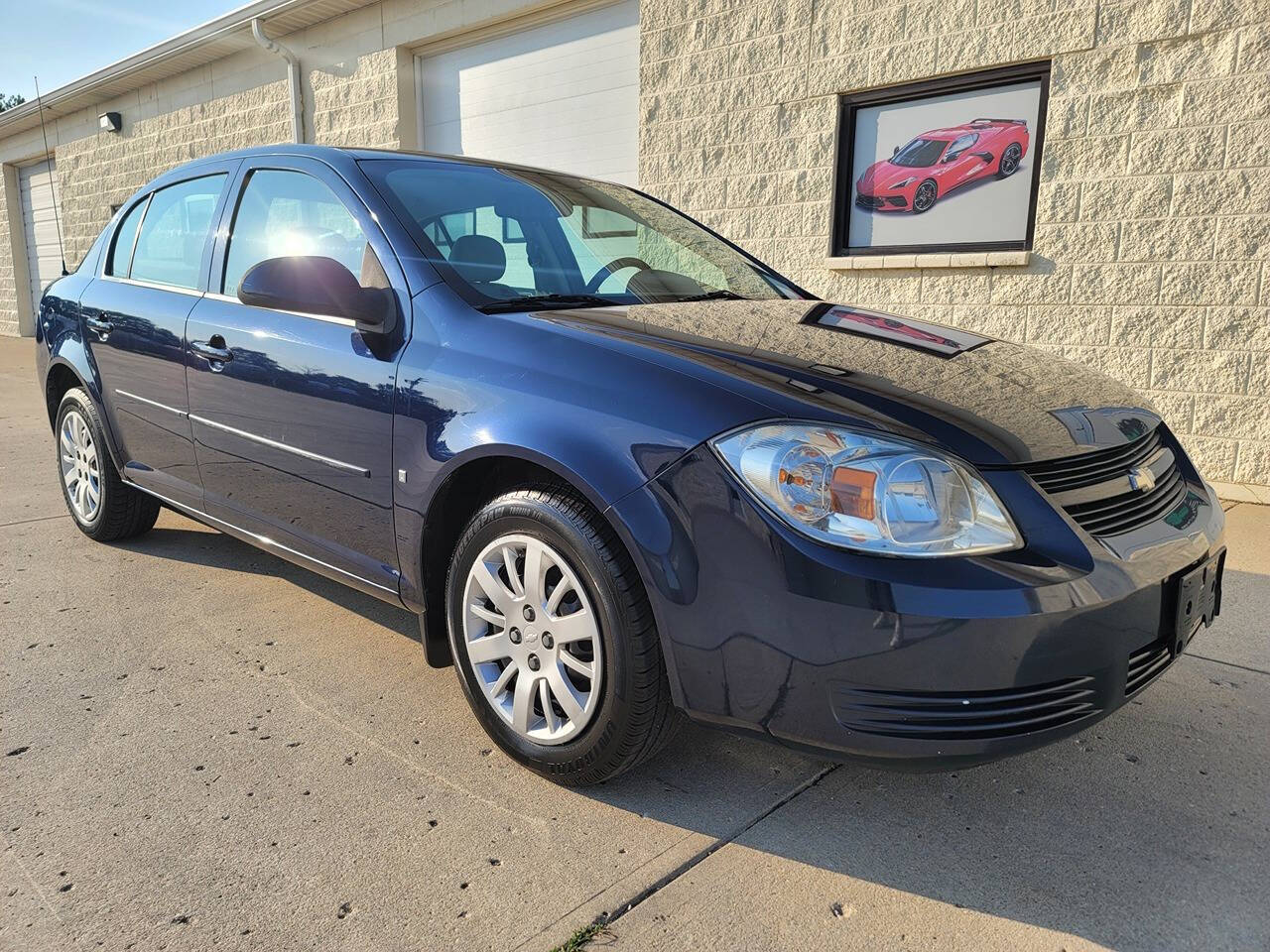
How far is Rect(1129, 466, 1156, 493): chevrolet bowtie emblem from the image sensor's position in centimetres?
225

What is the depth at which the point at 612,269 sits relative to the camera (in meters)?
3.11

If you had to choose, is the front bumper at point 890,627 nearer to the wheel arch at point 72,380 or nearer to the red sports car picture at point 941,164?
the wheel arch at point 72,380

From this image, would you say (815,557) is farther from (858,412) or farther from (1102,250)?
(1102,250)

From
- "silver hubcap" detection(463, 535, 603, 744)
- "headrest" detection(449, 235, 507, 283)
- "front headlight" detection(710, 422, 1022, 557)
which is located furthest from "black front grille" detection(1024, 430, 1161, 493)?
"headrest" detection(449, 235, 507, 283)

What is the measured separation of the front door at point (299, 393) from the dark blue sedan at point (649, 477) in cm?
1

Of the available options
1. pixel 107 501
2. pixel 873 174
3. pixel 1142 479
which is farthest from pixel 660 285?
pixel 873 174

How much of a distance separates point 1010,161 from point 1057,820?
489 cm

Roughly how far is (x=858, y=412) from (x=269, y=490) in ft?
6.51

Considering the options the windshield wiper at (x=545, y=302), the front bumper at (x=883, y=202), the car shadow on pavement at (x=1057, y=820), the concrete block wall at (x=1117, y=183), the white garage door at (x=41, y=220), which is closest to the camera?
the car shadow on pavement at (x=1057, y=820)

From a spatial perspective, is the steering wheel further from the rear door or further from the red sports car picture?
the red sports car picture

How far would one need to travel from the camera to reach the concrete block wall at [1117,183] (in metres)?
5.29

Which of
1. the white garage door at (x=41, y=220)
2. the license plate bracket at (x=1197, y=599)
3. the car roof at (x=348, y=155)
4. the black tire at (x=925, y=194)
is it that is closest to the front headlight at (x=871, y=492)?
the license plate bracket at (x=1197, y=599)

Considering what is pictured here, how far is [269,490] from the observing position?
3.10 meters

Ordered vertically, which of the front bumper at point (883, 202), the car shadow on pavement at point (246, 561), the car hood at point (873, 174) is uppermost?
the car hood at point (873, 174)
